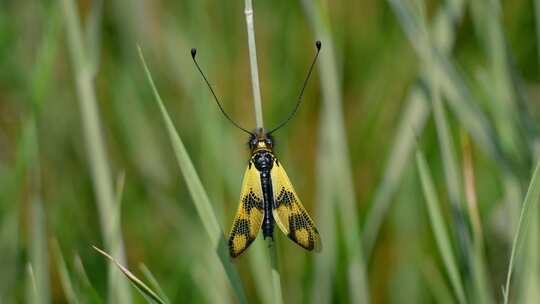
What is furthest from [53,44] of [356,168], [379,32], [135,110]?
[379,32]

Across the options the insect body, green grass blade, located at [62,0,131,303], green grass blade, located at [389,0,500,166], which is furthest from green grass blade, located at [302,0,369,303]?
green grass blade, located at [62,0,131,303]

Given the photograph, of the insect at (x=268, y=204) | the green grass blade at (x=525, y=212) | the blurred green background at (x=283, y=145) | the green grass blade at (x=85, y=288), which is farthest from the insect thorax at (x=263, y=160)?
the green grass blade at (x=525, y=212)

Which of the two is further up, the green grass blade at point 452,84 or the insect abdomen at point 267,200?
the green grass blade at point 452,84

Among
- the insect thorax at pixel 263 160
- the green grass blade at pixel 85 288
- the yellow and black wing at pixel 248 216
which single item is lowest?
the green grass blade at pixel 85 288

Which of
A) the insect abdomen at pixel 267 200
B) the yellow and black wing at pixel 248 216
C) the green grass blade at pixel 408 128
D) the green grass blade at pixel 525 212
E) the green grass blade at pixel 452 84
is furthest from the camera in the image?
the green grass blade at pixel 408 128

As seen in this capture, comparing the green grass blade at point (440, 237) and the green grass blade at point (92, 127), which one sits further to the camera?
the green grass blade at point (92, 127)

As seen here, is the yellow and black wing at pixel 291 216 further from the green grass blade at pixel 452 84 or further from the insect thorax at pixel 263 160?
the green grass blade at pixel 452 84

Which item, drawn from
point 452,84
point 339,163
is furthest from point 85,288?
point 452,84

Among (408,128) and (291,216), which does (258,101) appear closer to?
(291,216)

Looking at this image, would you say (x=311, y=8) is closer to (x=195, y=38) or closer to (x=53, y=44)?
(x=53, y=44)
